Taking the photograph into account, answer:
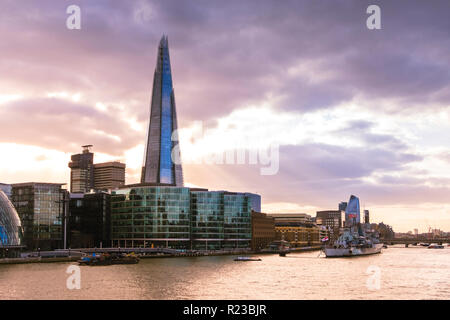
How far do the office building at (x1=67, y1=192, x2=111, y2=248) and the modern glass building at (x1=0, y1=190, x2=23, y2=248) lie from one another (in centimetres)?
5590

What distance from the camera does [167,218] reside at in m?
181

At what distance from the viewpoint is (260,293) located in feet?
211

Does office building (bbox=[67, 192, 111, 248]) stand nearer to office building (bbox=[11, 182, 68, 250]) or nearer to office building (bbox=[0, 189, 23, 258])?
office building (bbox=[11, 182, 68, 250])

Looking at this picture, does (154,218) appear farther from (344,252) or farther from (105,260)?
(344,252)

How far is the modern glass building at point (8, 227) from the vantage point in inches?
5032

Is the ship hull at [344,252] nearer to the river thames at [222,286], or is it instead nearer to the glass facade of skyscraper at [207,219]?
the glass facade of skyscraper at [207,219]

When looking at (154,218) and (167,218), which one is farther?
(167,218)

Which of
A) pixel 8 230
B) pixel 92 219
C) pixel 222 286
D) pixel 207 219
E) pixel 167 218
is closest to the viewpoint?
pixel 222 286

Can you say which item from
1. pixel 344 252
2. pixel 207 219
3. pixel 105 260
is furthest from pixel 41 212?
pixel 344 252

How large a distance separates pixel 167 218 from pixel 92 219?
32.7 m

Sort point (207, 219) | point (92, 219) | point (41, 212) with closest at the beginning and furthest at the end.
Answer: point (41, 212) → point (207, 219) → point (92, 219)

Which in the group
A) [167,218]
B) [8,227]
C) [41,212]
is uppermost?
[41,212]

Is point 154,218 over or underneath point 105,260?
over

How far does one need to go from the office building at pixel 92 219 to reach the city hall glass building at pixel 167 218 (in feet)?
24.4
